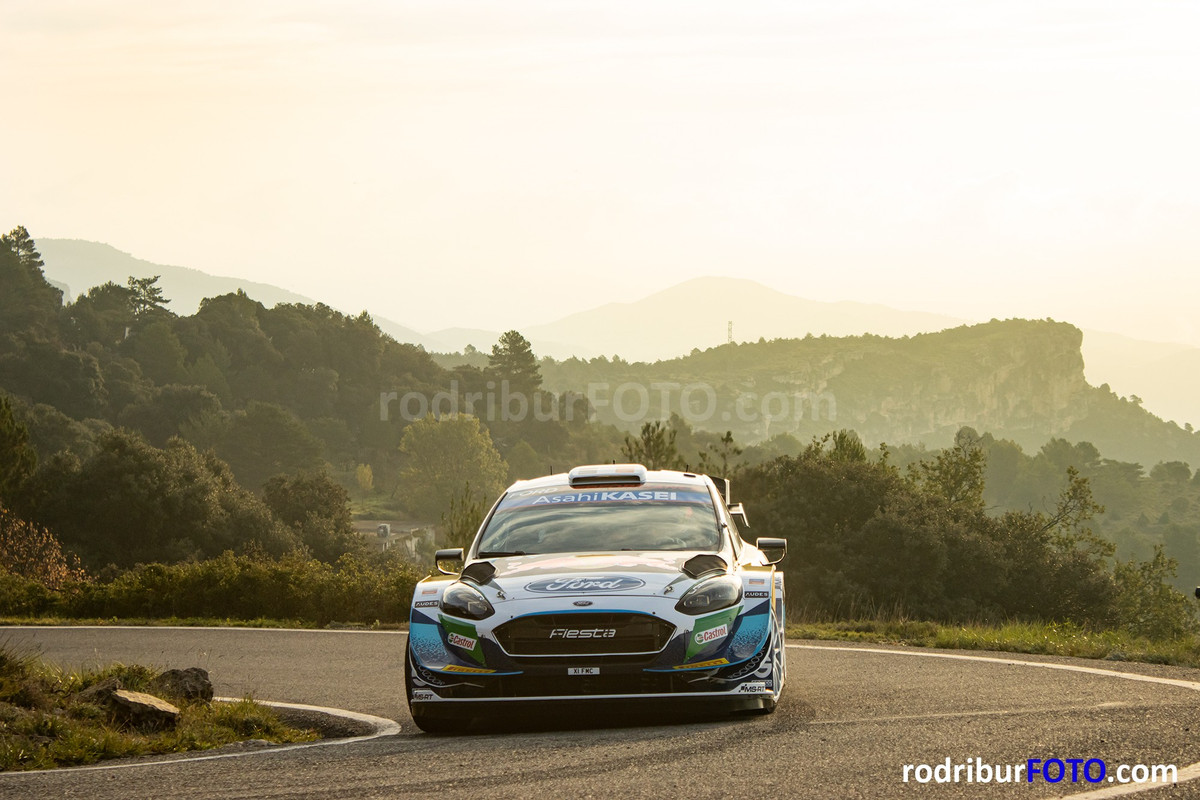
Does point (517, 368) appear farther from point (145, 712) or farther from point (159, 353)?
point (145, 712)

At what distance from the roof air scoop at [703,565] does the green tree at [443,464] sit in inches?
4932

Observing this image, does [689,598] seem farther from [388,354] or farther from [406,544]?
[388,354]

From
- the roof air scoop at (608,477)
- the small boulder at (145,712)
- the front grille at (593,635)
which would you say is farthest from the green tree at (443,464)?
the front grille at (593,635)

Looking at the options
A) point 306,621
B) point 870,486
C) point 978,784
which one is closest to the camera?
point 978,784

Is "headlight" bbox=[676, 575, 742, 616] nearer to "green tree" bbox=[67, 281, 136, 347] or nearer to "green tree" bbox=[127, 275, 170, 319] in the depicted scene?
"green tree" bbox=[67, 281, 136, 347]

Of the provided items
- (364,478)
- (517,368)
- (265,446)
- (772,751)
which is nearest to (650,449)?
(772,751)

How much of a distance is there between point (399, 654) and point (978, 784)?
8.80m

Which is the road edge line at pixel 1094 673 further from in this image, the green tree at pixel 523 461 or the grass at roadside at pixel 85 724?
the green tree at pixel 523 461

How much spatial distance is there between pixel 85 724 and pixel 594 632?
3.38m

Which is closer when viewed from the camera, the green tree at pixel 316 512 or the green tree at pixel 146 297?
the green tree at pixel 316 512

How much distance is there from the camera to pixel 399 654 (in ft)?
44.5

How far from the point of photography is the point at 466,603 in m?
7.95

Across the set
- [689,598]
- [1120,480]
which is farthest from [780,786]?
[1120,480]

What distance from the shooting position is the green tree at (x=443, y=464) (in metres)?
134
